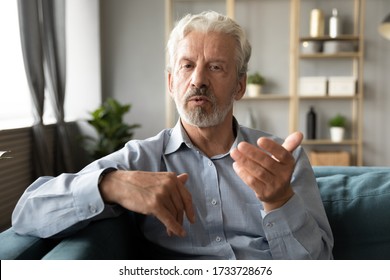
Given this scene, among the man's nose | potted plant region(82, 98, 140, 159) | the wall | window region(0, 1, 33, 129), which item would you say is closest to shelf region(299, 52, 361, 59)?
the wall

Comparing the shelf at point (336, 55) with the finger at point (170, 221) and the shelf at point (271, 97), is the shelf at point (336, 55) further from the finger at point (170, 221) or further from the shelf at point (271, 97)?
the finger at point (170, 221)

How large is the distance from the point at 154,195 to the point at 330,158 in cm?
467

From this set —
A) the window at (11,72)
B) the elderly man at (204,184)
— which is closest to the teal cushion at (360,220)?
the elderly man at (204,184)

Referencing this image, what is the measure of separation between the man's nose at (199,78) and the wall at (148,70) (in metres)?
4.23

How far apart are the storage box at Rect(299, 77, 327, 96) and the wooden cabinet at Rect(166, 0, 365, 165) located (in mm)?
78

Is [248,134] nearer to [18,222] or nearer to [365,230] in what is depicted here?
[365,230]

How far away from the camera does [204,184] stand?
1.59 meters

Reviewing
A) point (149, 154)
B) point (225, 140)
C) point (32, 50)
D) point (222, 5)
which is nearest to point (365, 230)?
point (225, 140)

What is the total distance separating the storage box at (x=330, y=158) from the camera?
220 inches

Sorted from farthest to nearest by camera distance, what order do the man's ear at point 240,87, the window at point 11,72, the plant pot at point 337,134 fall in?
→ the plant pot at point 337,134 < the window at point 11,72 < the man's ear at point 240,87

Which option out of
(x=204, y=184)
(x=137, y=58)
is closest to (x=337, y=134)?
(x=137, y=58)

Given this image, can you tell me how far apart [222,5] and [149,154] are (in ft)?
15.0

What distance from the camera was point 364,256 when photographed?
1676 millimetres

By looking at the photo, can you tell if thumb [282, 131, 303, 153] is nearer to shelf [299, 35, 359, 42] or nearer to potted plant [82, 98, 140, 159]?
potted plant [82, 98, 140, 159]
